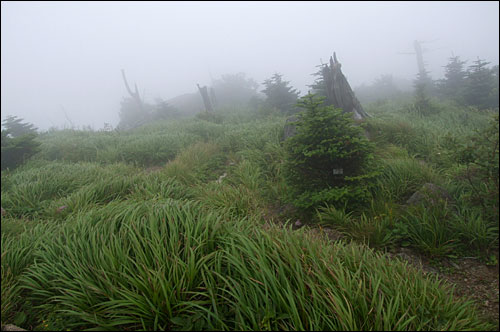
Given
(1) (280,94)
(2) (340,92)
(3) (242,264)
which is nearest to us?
(3) (242,264)

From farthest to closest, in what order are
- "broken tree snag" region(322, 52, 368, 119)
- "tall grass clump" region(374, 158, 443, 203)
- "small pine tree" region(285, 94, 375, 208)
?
"broken tree snag" region(322, 52, 368, 119)
"tall grass clump" region(374, 158, 443, 203)
"small pine tree" region(285, 94, 375, 208)

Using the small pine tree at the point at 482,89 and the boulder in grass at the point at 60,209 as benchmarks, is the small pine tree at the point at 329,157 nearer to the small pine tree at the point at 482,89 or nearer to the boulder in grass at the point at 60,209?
the boulder in grass at the point at 60,209

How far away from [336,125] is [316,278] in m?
2.39

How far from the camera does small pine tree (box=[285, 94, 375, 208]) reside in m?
3.31

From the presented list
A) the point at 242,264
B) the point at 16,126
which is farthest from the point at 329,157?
the point at 16,126

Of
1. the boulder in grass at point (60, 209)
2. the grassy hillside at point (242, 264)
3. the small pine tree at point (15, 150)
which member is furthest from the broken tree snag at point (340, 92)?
the small pine tree at point (15, 150)

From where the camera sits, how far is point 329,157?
135 inches

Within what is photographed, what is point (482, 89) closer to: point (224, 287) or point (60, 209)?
point (224, 287)

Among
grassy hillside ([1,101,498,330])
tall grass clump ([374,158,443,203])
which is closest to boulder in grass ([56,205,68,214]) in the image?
grassy hillside ([1,101,498,330])

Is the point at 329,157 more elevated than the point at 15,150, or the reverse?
the point at 15,150

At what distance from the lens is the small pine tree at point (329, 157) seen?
3.31 meters

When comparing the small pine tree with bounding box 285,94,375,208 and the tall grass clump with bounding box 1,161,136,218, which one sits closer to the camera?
the small pine tree with bounding box 285,94,375,208

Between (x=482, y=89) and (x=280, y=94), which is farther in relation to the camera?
(x=280, y=94)

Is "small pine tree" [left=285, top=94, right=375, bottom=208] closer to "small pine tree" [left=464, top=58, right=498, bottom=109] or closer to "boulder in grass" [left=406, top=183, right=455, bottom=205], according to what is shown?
"boulder in grass" [left=406, top=183, right=455, bottom=205]
